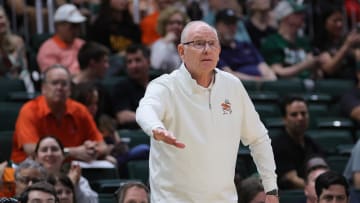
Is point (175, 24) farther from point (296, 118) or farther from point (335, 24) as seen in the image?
point (335, 24)

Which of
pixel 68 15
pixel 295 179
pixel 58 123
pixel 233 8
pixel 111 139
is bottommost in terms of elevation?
pixel 295 179

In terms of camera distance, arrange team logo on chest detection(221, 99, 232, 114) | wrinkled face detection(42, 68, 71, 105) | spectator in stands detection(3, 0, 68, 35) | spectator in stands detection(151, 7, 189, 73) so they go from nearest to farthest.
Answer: team logo on chest detection(221, 99, 232, 114) < wrinkled face detection(42, 68, 71, 105) < spectator in stands detection(151, 7, 189, 73) < spectator in stands detection(3, 0, 68, 35)

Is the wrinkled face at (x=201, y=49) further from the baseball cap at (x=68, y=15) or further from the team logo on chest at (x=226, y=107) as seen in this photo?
the baseball cap at (x=68, y=15)

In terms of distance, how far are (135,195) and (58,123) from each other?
194 cm

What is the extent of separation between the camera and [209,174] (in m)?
6.56

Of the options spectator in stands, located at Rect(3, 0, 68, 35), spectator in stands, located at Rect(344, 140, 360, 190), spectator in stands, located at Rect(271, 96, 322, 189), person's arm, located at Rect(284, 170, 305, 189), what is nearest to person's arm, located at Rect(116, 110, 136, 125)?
→ spectator in stands, located at Rect(271, 96, 322, 189)

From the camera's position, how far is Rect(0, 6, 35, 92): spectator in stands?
1132 cm

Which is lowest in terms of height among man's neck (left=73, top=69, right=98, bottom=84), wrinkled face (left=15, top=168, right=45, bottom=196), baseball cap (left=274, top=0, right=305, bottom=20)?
wrinkled face (left=15, top=168, right=45, bottom=196)

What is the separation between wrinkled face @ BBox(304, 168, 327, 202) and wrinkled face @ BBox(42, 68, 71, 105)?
219 centimetres

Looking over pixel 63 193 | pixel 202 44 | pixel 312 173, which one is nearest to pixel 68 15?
pixel 312 173

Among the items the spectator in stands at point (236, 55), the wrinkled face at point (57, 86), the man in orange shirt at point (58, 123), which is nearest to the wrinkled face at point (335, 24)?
the spectator in stands at point (236, 55)

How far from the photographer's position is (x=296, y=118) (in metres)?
10.6

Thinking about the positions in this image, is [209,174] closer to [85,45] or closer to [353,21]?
[85,45]

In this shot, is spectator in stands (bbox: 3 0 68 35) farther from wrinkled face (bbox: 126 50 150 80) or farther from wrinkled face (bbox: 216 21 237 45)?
wrinkled face (bbox: 126 50 150 80)
